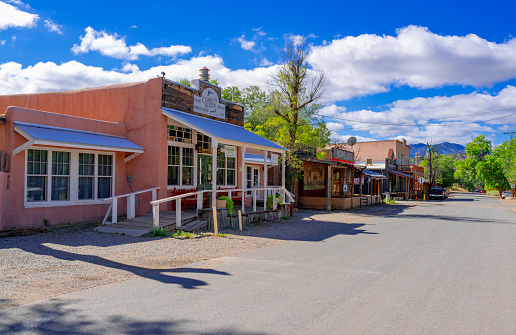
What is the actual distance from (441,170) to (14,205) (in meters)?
84.5

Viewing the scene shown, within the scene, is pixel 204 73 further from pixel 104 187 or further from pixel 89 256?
pixel 89 256

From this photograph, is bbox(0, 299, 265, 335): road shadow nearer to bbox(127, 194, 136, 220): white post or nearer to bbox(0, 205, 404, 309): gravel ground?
bbox(0, 205, 404, 309): gravel ground

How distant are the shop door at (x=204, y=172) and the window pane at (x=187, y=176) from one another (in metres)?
0.44

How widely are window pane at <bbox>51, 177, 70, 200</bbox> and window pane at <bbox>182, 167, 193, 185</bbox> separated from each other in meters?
4.21

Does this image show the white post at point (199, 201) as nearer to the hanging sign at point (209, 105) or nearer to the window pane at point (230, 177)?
the hanging sign at point (209, 105)

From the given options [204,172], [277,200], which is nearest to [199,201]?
[204,172]

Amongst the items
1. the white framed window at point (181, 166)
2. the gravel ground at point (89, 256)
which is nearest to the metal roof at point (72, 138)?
the white framed window at point (181, 166)

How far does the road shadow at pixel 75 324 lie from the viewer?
175 inches

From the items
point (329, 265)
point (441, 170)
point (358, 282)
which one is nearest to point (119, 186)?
point (329, 265)

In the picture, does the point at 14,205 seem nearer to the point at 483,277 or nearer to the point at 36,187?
the point at 36,187

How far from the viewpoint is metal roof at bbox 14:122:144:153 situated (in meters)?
11.3

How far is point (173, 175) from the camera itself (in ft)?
50.1

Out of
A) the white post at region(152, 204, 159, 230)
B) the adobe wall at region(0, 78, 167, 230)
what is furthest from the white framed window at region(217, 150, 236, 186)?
the white post at region(152, 204, 159, 230)

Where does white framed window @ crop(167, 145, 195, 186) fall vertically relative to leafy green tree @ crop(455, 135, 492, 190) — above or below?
below
